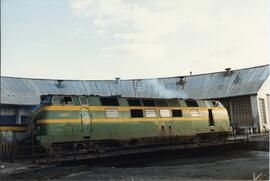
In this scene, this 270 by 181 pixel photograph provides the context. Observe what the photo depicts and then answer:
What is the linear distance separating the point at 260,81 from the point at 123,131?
69.9ft

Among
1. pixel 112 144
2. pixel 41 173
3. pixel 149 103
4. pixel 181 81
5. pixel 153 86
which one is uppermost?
pixel 181 81

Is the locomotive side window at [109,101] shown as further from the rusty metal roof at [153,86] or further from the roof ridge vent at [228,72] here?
the roof ridge vent at [228,72]

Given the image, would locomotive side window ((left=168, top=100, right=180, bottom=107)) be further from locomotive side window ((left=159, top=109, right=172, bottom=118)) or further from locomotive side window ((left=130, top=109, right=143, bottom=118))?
locomotive side window ((left=130, top=109, right=143, bottom=118))

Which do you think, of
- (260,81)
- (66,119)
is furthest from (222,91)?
(66,119)

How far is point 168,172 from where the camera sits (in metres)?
12.4

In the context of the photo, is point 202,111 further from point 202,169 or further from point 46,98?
point 46,98

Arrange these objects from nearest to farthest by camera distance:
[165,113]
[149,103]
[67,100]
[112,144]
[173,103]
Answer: [67,100], [112,144], [149,103], [165,113], [173,103]

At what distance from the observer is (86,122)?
16.4m

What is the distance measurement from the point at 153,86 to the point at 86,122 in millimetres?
24572

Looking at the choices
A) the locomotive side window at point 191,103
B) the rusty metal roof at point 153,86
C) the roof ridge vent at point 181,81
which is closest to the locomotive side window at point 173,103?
the locomotive side window at point 191,103

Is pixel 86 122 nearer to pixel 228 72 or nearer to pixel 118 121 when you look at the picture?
pixel 118 121

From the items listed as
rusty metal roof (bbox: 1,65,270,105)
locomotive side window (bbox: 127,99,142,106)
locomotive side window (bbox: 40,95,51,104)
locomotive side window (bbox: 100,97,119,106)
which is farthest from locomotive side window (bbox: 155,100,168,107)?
rusty metal roof (bbox: 1,65,270,105)

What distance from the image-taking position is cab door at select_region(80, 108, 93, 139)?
16.3 metres

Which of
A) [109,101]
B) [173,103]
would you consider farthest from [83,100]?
[173,103]
